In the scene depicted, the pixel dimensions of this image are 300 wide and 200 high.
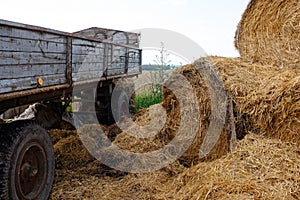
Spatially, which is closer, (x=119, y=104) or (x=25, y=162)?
(x=25, y=162)

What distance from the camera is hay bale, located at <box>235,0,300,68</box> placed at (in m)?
4.99

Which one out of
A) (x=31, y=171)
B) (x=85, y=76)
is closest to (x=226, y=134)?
(x=85, y=76)

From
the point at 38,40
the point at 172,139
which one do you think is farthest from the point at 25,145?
the point at 172,139

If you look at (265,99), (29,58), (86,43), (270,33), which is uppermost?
(270,33)

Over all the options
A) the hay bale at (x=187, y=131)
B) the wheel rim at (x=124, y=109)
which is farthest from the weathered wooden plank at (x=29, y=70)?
the wheel rim at (x=124, y=109)

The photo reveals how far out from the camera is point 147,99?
381 inches


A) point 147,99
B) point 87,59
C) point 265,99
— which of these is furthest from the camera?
point 147,99

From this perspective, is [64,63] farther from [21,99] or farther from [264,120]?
[264,120]

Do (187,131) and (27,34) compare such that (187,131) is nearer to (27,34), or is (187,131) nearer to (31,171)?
(31,171)

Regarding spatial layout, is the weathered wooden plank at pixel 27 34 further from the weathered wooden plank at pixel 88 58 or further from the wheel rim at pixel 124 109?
the wheel rim at pixel 124 109

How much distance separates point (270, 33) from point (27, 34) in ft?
12.6

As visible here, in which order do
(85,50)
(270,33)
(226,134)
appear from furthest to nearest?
(270,33) < (85,50) < (226,134)

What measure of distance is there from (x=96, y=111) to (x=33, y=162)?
3460mm

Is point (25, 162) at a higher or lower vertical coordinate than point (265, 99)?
lower
